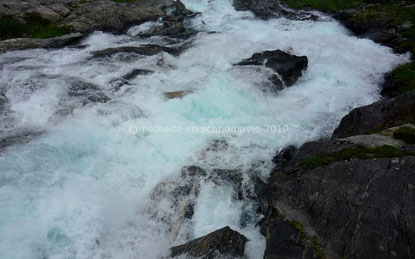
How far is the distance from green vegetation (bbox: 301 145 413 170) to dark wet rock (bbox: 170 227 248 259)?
3.59 m

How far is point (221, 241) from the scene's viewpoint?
9562 millimetres

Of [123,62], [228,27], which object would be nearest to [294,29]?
[228,27]

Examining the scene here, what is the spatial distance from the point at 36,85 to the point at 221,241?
48.9ft

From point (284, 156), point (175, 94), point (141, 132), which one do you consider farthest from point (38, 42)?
point (284, 156)

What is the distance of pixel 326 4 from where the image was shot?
37875 millimetres

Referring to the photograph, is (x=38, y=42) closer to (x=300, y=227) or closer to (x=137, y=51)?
(x=137, y=51)

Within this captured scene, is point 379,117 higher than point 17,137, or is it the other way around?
point 379,117

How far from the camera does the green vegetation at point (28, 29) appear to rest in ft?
85.4

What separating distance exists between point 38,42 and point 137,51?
27.5 ft

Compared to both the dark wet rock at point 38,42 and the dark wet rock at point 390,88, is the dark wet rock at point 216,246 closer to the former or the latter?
the dark wet rock at point 390,88

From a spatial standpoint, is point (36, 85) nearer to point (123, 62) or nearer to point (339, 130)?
point (123, 62)

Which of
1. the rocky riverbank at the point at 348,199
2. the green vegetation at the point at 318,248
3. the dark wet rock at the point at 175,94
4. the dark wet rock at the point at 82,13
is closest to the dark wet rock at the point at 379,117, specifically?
the rocky riverbank at the point at 348,199

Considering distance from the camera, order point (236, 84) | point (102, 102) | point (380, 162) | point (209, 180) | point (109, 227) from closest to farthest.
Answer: point (380, 162) → point (109, 227) → point (209, 180) → point (102, 102) → point (236, 84)

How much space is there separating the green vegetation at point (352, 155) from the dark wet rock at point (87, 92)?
485 inches
